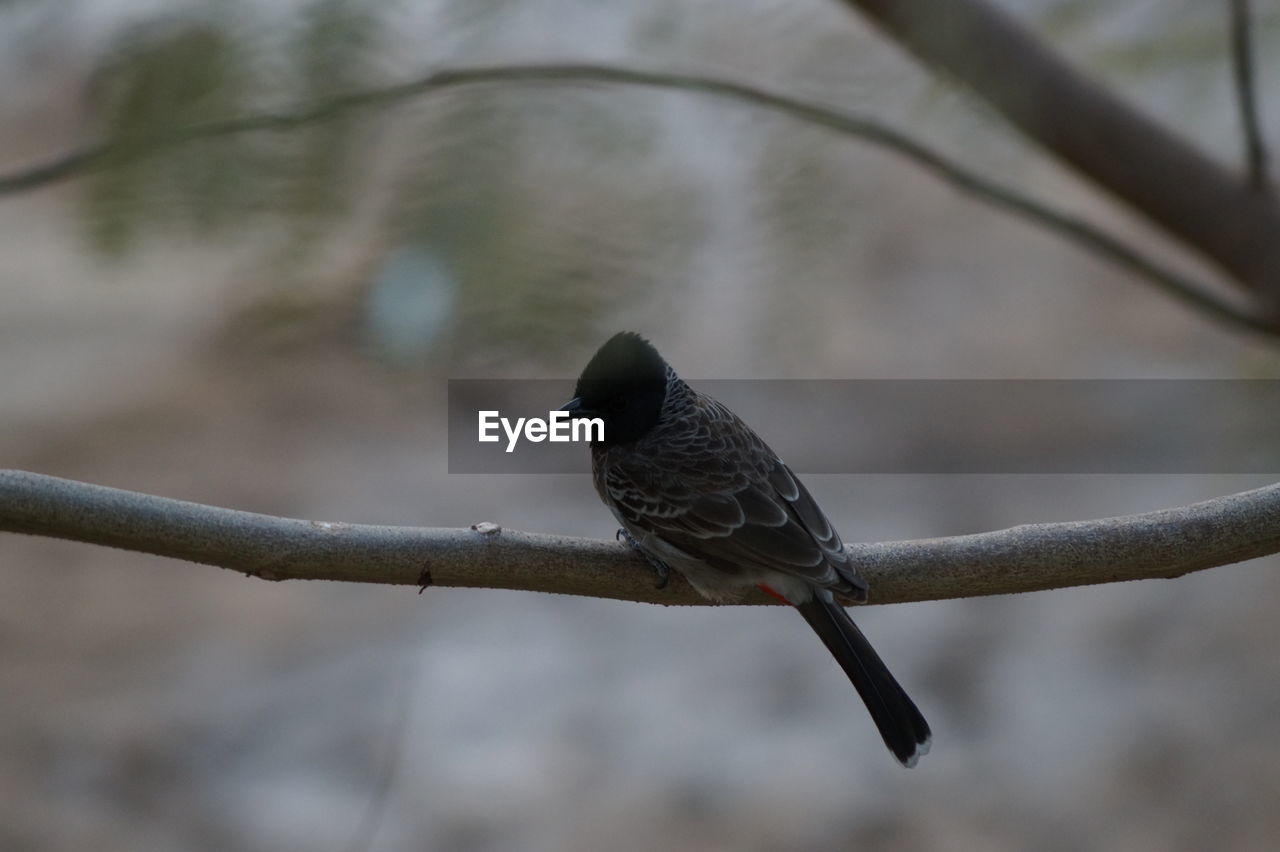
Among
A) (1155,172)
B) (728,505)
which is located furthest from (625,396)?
(1155,172)

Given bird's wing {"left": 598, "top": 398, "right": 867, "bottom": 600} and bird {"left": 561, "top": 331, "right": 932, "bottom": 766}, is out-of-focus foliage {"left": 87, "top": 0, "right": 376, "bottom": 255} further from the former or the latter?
bird's wing {"left": 598, "top": 398, "right": 867, "bottom": 600}

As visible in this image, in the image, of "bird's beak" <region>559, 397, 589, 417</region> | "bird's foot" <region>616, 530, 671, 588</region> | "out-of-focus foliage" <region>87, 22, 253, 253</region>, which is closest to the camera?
"out-of-focus foliage" <region>87, 22, 253, 253</region>

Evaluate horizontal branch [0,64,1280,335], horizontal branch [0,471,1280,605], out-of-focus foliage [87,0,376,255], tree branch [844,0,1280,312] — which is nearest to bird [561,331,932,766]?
horizontal branch [0,471,1280,605]

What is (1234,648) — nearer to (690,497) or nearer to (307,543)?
Answer: (690,497)

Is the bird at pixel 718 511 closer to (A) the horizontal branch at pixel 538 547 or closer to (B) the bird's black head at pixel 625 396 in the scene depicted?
(B) the bird's black head at pixel 625 396

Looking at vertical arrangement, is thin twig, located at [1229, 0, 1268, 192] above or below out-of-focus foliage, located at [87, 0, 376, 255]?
below

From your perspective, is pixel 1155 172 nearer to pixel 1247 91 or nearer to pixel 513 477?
pixel 1247 91

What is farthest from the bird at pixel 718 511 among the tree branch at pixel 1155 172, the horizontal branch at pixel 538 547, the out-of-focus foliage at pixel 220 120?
the out-of-focus foliage at pixel 220 120

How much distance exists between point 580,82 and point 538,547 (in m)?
0.72

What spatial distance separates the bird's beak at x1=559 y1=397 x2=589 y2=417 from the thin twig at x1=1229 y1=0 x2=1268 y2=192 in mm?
1040

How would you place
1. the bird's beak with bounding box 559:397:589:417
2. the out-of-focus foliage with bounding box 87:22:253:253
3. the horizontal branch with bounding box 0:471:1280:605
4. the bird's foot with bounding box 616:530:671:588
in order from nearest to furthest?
the out-of-focus foliage with bounding box 87:22:253:253, the horizontal branch with bounding box 0:471:1280:605, the bird's foot with bounding box 616:530:671:588, the bird's beak with bounding box 559:397:589:417

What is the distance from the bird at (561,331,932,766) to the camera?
1752 millimetres

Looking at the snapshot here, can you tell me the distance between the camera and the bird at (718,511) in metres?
1.75

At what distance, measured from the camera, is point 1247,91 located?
4.96ft
